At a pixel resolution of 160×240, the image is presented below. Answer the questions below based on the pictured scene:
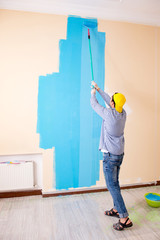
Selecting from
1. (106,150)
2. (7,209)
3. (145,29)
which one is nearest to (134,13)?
(145,29)

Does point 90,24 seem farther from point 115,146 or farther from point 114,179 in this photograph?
point 114,179

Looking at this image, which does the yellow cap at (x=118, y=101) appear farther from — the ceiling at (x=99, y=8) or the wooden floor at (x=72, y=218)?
the ceiling at (x=99, y=8)

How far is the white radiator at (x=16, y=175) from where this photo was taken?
2455 mm

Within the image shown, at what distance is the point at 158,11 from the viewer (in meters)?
2.69

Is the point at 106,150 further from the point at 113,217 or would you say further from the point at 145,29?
the point at 145,29

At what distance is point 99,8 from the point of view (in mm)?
2547

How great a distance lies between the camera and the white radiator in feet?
8.05

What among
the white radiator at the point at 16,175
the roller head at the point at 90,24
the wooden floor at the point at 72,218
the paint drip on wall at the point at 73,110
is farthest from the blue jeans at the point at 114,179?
the roller head at the point at 90,24

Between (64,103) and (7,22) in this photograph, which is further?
(64,103)

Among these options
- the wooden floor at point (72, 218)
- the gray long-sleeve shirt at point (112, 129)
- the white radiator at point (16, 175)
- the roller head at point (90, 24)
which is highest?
the roller head at point (90, 24)

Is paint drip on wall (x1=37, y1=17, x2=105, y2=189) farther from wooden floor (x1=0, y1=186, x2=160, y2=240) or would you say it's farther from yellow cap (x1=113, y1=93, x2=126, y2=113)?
yellow cap (x1=113, y1=93, x2=126, y2=113)

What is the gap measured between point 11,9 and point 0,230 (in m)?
2.32

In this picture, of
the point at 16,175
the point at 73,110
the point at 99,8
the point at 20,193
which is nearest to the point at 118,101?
the point at 73,110

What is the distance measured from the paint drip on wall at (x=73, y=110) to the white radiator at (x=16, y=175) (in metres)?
0.33
